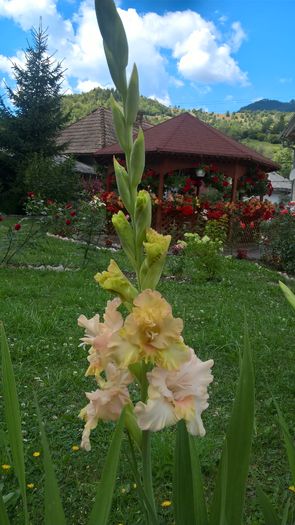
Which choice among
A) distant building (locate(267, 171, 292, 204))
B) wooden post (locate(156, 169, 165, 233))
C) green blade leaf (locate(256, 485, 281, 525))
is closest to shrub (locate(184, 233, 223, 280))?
wooden post (locate(156, 169, 165, 233))

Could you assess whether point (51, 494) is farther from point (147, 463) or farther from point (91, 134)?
point (91, 134)

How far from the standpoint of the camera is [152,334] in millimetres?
880

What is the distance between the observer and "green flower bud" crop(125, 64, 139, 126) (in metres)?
0.94

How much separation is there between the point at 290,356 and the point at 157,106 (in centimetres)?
4687

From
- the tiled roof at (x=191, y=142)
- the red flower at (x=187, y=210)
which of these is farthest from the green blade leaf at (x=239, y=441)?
the tiled roof at (x=191, y=142)

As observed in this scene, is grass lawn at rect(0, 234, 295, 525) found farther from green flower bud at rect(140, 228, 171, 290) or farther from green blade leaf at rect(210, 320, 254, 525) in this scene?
green flower bud at rect(140, 228, 171, 290)

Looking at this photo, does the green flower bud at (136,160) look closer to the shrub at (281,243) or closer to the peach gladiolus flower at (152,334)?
the peach gladiolus flower at (152,334)

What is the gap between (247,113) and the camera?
7744 cm

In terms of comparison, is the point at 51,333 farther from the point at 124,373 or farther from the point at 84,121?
the point at 84,121

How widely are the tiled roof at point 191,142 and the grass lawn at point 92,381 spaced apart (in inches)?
250

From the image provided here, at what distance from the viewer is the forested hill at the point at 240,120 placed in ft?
139

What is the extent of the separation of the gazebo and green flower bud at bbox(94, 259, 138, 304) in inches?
442

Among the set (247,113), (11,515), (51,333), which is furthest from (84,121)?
(247,113)

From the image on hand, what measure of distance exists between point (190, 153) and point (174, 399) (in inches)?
495
